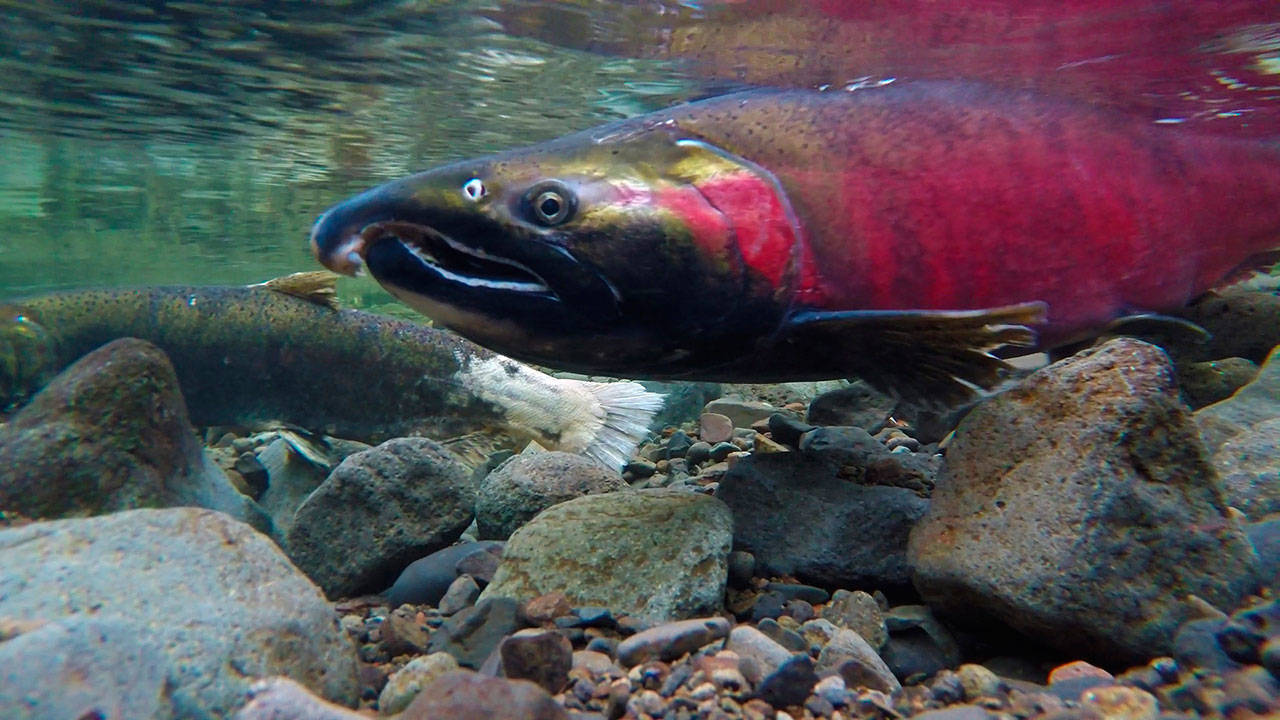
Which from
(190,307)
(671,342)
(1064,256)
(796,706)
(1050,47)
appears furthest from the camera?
(190,307)

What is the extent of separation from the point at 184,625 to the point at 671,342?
63.3 inches

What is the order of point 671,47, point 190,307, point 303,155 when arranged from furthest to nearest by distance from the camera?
point 303,155 < point 671,47 < point 190,307

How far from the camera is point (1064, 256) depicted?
300cm

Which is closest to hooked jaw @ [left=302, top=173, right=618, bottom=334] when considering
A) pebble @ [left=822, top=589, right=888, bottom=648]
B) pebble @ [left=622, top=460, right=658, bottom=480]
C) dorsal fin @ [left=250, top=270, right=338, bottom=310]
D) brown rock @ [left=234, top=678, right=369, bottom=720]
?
brown rock @ [left=234, top=678, right=369, bottom=720]

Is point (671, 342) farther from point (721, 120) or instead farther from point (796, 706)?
point (796, 706)

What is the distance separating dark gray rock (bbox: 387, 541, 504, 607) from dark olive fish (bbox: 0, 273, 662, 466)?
8.31 ft

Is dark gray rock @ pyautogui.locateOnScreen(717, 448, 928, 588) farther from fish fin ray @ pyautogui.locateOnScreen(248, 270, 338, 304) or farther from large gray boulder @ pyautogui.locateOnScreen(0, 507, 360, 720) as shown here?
fish fin ray @ pyautogui.locateOnScreen(248, 270, 338, 304)

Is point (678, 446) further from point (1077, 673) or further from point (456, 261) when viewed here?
point (1077, 673)

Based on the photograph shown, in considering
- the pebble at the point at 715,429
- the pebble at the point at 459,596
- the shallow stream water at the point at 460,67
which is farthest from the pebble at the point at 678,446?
the shallow stream water at the point at 460,67

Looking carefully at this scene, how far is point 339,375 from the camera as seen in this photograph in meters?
6.45

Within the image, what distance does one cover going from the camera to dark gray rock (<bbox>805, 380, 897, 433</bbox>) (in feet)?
14.8

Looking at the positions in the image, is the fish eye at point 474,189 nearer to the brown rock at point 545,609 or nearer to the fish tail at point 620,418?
the brown rock at point 545,609

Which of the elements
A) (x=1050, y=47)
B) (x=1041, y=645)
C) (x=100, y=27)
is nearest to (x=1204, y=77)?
(x=1050, y=47)

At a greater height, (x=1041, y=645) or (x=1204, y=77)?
(x=1204, y=77)
